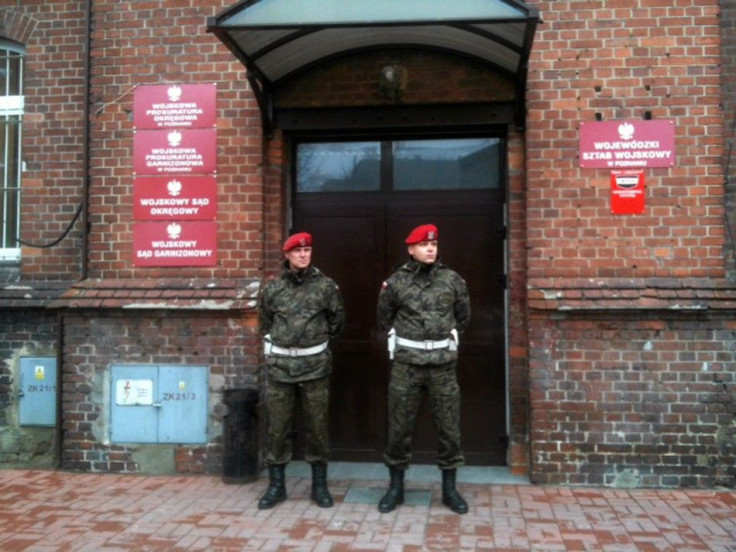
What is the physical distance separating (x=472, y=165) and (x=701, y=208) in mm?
1956

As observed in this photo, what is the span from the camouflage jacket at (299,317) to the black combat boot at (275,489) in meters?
0.69

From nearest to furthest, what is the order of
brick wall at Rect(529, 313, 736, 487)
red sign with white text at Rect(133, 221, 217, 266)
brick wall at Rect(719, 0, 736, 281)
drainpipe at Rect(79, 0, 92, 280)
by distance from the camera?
brick wall at Rect(529, 313, 736, 487), brick wall at Rect(719, 0, 736, 281), red sign with white text at Rect(133, 221, 217, 266), drainpipe at Rect(79, 0, 92, 280)

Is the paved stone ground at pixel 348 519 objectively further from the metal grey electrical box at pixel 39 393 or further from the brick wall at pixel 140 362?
the metal grey electrical box at pixel 39 393

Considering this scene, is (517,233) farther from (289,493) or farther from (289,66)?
(289,493)

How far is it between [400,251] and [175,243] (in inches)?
79.0

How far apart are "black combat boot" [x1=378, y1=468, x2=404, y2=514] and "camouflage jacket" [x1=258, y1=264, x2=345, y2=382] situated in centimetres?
92

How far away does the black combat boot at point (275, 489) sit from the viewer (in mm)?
5574

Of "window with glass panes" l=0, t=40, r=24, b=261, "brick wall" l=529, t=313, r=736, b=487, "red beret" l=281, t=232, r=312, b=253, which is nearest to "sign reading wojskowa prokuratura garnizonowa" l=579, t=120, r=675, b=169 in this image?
"brick wall" l=529, t=313, r=736, b=487

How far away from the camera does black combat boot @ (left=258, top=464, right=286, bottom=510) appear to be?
557 cm

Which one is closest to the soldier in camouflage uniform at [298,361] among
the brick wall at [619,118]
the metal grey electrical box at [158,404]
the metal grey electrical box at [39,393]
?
the metal grey electrical box at [158,404]

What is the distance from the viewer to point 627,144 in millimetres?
6168

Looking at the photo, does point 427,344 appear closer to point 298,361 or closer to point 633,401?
point 298,361

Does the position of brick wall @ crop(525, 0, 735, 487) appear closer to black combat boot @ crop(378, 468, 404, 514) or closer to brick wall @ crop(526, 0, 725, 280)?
brick wall @ crop(526, 0, 725, 280)

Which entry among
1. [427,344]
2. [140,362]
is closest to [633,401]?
[427,344]
